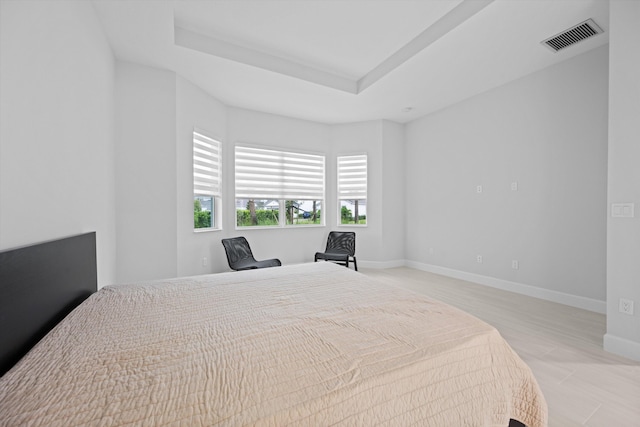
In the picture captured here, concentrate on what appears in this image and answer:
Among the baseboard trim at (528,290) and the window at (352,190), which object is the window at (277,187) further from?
the baseboard trim at (528,290)

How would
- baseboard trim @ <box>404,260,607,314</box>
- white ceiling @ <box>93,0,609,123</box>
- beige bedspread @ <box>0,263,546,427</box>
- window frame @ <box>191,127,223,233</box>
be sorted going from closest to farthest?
beige bedspread @ <box>0,263,546,427</box>, white ceiling @ <box>93,0,609,123</box>, baseboard trim @ <box>404,260,607,314</box>, window frame @ <box>191,127,223,233</box>

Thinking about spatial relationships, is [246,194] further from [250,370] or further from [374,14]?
[250,370]

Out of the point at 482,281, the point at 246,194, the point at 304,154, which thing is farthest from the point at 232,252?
the point at 482,281

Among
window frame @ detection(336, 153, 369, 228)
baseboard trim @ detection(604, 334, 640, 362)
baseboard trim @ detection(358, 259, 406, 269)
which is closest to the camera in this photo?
baseboard trim @ detection(604, 334, 640, 362)

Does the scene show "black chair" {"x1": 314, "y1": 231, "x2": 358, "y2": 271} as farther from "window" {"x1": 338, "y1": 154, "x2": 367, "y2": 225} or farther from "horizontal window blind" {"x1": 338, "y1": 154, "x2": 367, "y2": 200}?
"horizontal window blind" {"x1": 338, "y1": 154, "x2": 367, "y2": 200}

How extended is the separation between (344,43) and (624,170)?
9.57 ft

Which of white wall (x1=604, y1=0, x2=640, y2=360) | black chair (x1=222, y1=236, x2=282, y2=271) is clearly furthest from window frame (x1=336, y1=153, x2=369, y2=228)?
white wall (x1=604, y1=0, x2=640, y2=360)

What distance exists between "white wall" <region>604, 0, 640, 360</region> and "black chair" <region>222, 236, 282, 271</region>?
353cm

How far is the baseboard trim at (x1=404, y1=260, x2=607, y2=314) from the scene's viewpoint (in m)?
3.01

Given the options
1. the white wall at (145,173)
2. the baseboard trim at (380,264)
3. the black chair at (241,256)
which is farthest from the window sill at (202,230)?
the baseboard trim at (380,264)

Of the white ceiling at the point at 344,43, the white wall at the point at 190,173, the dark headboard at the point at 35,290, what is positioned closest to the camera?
the dark headboard at the point at 35,290

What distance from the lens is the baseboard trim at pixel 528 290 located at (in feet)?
9.87

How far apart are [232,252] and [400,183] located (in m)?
3.53

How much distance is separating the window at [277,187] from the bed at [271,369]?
3282 mm
